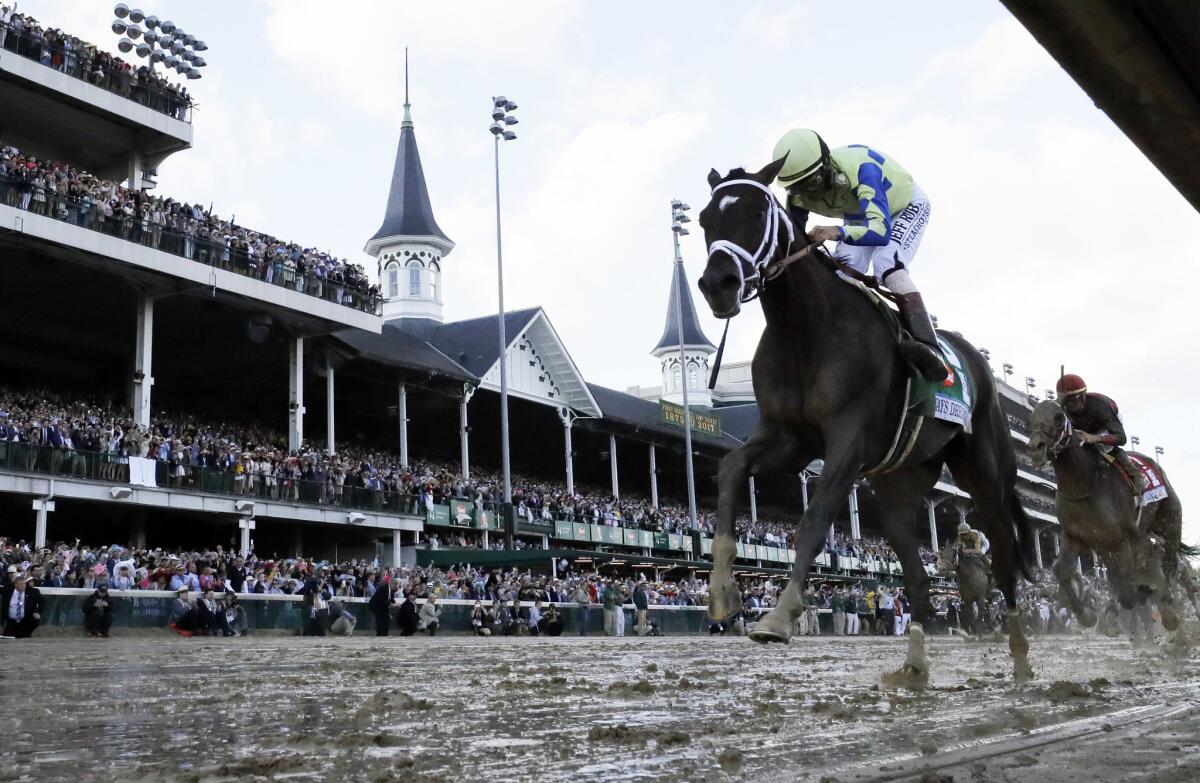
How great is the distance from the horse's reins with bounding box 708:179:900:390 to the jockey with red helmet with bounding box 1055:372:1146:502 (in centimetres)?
509

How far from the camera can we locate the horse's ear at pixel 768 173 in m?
6.11

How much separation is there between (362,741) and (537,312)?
44856mm

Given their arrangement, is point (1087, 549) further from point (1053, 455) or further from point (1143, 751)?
point (1143, 751)

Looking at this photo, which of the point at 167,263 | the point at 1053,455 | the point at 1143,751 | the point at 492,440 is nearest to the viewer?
the point at 1143,751

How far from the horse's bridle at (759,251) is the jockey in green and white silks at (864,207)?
1.49ft

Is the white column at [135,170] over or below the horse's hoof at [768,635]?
over

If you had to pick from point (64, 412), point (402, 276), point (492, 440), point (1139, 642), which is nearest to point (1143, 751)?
point (1139, 642)

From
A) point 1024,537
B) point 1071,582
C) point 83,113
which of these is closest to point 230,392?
point 83,113

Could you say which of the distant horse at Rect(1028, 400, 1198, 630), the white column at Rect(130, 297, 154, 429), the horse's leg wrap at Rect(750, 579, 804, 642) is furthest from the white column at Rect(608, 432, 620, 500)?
the horse's leg wrap at Rect(750, 579, 804, 642)

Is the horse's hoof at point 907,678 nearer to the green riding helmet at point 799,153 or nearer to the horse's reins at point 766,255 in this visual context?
the horse's reins at point 766,255

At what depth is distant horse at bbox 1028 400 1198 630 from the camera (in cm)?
1031

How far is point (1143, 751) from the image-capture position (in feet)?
10.1

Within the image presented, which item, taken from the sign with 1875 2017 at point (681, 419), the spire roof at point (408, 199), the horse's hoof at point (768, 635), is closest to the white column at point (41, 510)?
the horse's hoof at point (768, 635)

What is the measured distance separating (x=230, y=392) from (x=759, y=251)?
38572 millimetres
